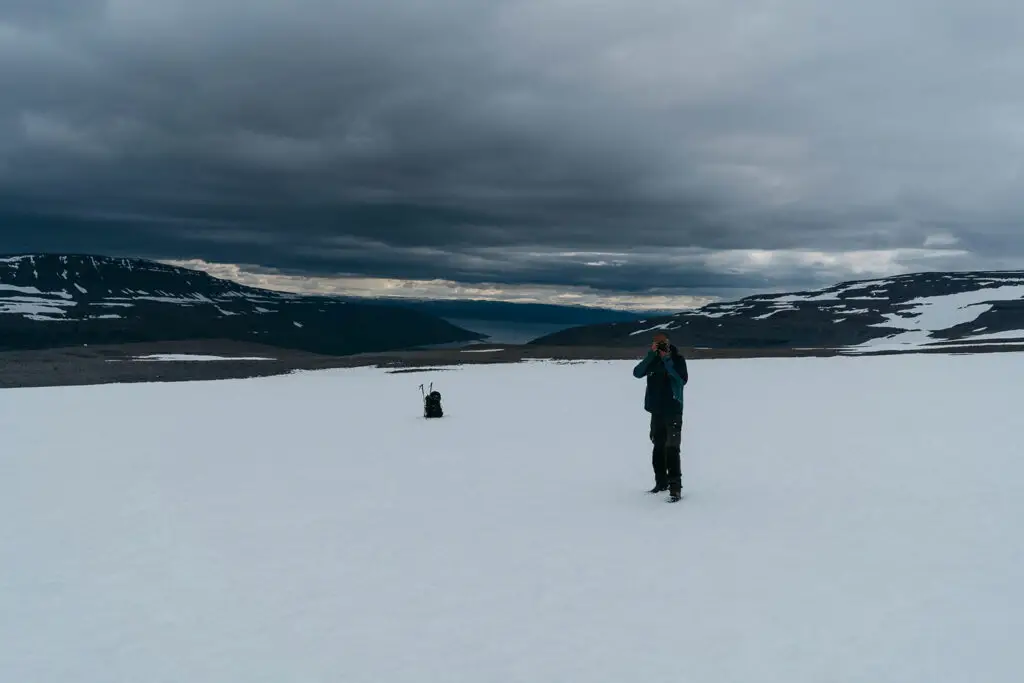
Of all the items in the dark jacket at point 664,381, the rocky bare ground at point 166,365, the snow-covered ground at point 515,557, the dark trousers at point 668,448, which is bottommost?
the rocky bare ground at point 166,365

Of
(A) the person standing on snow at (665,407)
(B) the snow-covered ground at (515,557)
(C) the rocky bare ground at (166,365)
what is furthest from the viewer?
(C) the rocky bare ground at (166,365)

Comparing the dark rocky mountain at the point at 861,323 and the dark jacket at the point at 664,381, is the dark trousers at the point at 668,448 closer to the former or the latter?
the dark jacket at the point at 664,381

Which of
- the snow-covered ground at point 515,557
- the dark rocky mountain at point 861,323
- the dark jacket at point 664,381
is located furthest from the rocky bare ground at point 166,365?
the dark rocky mountain at point 861,323

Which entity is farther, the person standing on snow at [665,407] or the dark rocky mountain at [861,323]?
the dark rocky mountain at [861,323]

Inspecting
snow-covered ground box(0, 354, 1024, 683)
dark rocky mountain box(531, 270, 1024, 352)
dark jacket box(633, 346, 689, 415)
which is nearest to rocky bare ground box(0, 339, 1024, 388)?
snow-covered ground box(0, 354, 1024, 683)

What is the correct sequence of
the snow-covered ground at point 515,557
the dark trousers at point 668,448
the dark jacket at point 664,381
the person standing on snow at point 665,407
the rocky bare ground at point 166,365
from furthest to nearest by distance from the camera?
1. the rocky bare ground at point 166,365
2. the dark jacket at point 664,381
3. the person standing on snow at point 665,407
4. the dark trousers at point 668,448
5. the snow-covered ground at point 515,557

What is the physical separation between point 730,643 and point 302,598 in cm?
477

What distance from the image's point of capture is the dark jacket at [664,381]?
1340 cm

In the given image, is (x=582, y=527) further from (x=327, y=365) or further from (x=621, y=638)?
(x=327, y=365)

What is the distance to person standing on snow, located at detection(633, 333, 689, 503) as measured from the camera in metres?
13.2

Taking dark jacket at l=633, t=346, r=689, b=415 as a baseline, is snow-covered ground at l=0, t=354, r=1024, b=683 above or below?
below

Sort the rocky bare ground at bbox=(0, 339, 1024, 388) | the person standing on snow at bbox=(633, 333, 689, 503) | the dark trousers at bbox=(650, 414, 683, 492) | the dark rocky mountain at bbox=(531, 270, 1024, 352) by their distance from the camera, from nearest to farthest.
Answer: the dark trousers at bbox=(650, 414, 683, 492) → the person standing on snow at bbox=(633, 333, 689, 503) → the rocky bare ground at bbox=(0, 339, 1024, 388) → the dark rocky mountain at bbox=(531, 270, 1024, 352)

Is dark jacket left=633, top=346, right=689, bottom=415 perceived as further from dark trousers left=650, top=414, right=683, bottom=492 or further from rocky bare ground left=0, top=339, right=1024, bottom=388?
rocky bare ground left=0, top=339, right=1024, bottom=388

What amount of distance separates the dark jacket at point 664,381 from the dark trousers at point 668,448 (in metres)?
0.16
